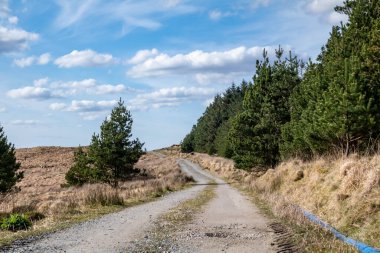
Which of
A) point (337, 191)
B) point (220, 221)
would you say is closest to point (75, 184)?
point (220, 221)

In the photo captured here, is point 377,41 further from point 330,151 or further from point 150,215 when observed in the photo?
point 150,215

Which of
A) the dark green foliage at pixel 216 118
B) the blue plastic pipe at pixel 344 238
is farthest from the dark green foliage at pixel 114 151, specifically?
the dark green foliage at pixel 216 118

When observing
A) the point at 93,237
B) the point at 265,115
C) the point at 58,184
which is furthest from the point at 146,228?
the point at 58,184

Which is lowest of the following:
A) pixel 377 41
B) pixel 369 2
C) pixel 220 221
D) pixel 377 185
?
pixel 220 221

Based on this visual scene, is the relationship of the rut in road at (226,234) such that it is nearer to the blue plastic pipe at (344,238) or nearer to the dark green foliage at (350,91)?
the blue plastic pipe at (344,238)

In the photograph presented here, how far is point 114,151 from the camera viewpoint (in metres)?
37.8

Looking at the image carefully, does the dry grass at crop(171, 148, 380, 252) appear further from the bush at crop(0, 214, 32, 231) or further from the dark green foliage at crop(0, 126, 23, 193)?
the dark green foliage at crop(0, 126, 23, 193)

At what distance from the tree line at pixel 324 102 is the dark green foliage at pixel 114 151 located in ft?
30.1

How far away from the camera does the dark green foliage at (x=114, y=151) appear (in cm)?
3797

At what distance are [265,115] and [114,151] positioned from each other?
42.9 feet

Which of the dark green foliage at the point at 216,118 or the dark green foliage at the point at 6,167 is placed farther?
the dark green foliage at the point at 216,118

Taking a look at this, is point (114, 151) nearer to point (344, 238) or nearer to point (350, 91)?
point (350, 91)

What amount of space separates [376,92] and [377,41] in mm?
2277

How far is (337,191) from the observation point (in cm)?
1363
